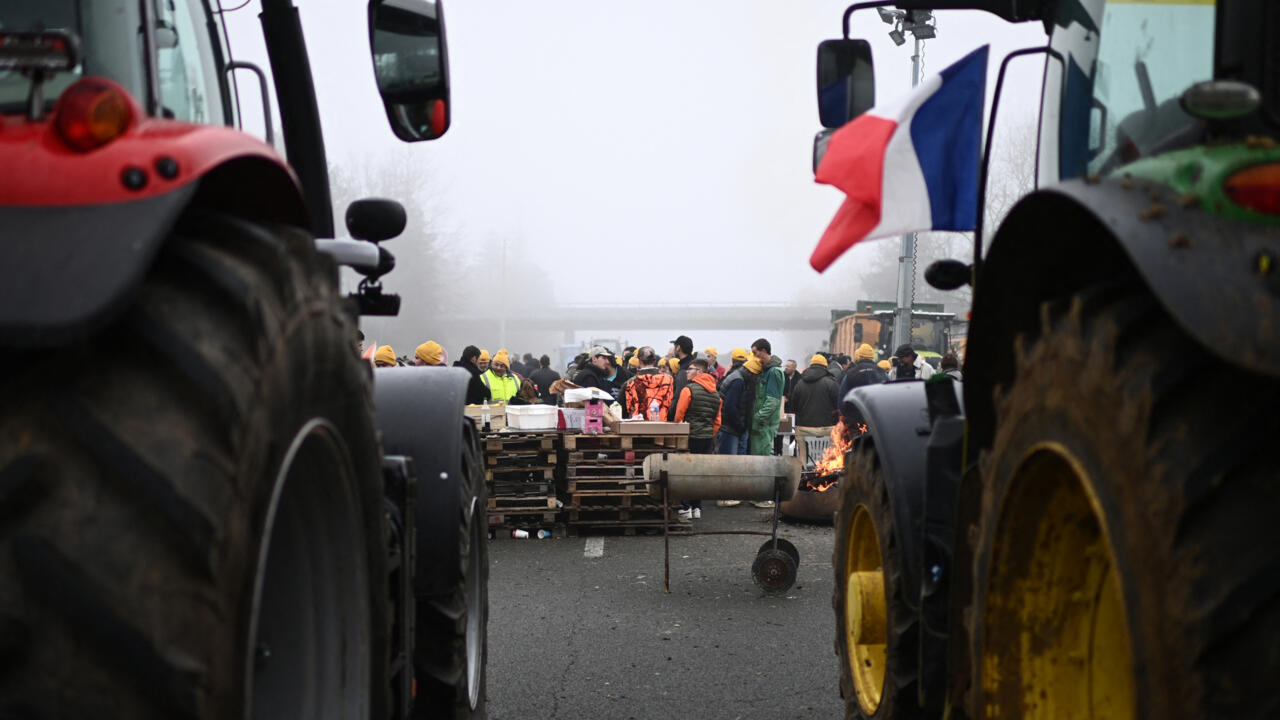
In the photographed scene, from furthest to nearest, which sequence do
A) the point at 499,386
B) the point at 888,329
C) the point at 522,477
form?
the point at 888,329 → the point at 499,386 → the point at 522,477

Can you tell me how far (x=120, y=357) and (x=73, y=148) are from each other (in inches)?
13.8

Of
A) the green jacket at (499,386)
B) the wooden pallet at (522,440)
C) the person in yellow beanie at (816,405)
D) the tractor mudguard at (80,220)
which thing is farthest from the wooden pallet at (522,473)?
the tractor mudguard at (80,220)

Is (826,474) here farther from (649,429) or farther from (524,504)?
(524,504)

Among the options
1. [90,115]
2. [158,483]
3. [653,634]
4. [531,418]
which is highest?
[90,115]

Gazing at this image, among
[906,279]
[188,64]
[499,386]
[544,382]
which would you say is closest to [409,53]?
[188,64]

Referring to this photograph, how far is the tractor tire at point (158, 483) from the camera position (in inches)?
57.9

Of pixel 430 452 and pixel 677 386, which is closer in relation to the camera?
pixel 430 452

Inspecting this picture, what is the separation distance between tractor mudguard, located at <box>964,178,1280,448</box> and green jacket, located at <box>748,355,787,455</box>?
12539 millimetres

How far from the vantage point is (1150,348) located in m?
1.83

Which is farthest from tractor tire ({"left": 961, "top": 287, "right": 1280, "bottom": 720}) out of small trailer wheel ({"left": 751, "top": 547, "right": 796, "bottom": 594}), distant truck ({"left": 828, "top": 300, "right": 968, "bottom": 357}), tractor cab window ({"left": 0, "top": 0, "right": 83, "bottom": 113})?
distant truck ({"left": 828, "top": 300, "right": 968, "bottom": 357})

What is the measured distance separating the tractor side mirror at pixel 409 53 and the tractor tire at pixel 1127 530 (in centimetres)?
188

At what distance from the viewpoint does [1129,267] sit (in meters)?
2.10

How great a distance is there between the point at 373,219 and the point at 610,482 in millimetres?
9047

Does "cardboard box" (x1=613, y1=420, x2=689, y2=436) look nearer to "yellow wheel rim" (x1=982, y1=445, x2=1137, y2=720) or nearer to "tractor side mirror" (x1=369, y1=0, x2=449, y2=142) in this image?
"tractor side mirror" (x1=369, y1=0, x2=449, y2=142)
